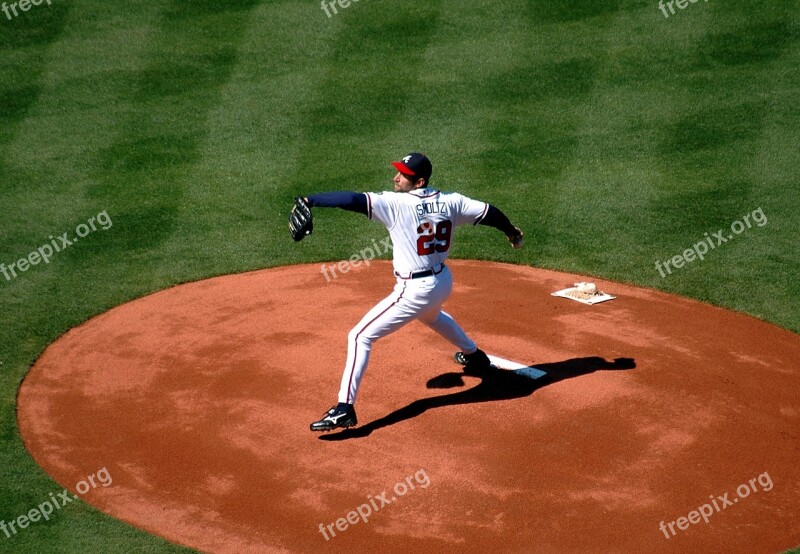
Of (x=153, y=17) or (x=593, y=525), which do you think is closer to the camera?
(x=593, y=525)

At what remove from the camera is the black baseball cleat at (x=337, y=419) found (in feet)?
22.8

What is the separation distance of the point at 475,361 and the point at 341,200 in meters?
1.90

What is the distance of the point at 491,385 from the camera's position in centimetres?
775

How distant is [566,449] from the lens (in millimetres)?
6797

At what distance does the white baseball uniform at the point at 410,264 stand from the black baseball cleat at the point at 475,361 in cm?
75

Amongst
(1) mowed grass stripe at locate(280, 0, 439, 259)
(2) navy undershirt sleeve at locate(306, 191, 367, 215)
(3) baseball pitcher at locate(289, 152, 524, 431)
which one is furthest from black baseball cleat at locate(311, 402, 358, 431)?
(1) mowed grass stripe at locate(280, 0, 439, 259)

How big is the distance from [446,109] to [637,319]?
5.43 meters

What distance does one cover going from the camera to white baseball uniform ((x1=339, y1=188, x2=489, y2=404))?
701 cm

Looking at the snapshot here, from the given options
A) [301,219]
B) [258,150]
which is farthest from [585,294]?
[258,150]

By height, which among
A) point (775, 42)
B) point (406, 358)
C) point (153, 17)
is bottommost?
point (406, 358)

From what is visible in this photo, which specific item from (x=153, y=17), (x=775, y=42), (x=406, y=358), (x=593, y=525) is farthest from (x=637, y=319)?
(x=153, y=17)

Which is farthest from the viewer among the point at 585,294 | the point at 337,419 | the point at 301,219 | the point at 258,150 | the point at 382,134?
the point at 382,134

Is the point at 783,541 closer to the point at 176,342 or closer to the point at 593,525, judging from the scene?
the point at 593,525

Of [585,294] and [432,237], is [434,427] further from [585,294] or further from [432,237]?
[585,294]
